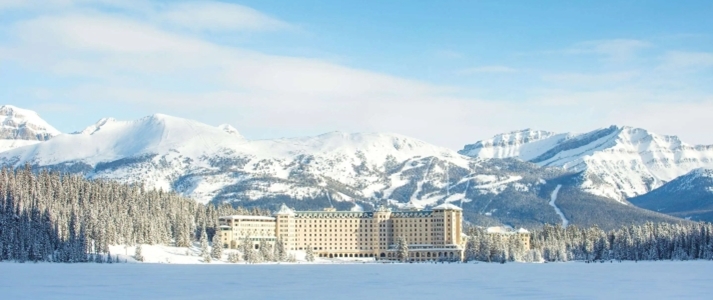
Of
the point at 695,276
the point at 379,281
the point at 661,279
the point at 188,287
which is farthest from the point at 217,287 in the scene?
the point at 695,276

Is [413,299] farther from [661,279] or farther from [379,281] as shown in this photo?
[661,279]

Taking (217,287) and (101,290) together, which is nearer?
(101,290)

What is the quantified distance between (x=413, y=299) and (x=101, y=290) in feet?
129

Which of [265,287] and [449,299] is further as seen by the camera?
[265,287]

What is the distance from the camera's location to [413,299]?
11800 cm

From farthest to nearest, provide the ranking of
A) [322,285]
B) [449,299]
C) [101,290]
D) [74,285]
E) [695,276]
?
[695,276]
[322,285]
[74,285]
[101,290]
[449,299]

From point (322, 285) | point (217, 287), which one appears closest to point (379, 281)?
point (322, 285)

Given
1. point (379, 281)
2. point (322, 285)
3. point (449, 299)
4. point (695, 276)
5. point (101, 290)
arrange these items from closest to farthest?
point (449, 299) → point (101, 290) → point (322, 285) → point (379, 281) → point (695, 276)

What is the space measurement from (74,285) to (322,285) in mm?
33781

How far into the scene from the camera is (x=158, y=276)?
16825 centimetres

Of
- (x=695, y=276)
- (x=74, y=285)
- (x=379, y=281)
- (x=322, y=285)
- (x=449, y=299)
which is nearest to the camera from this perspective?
(x=449, y=299)

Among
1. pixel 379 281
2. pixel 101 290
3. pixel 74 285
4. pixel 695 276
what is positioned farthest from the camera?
pixel 695 276

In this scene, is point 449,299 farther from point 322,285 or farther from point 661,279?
point 661,279

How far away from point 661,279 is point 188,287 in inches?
2912
